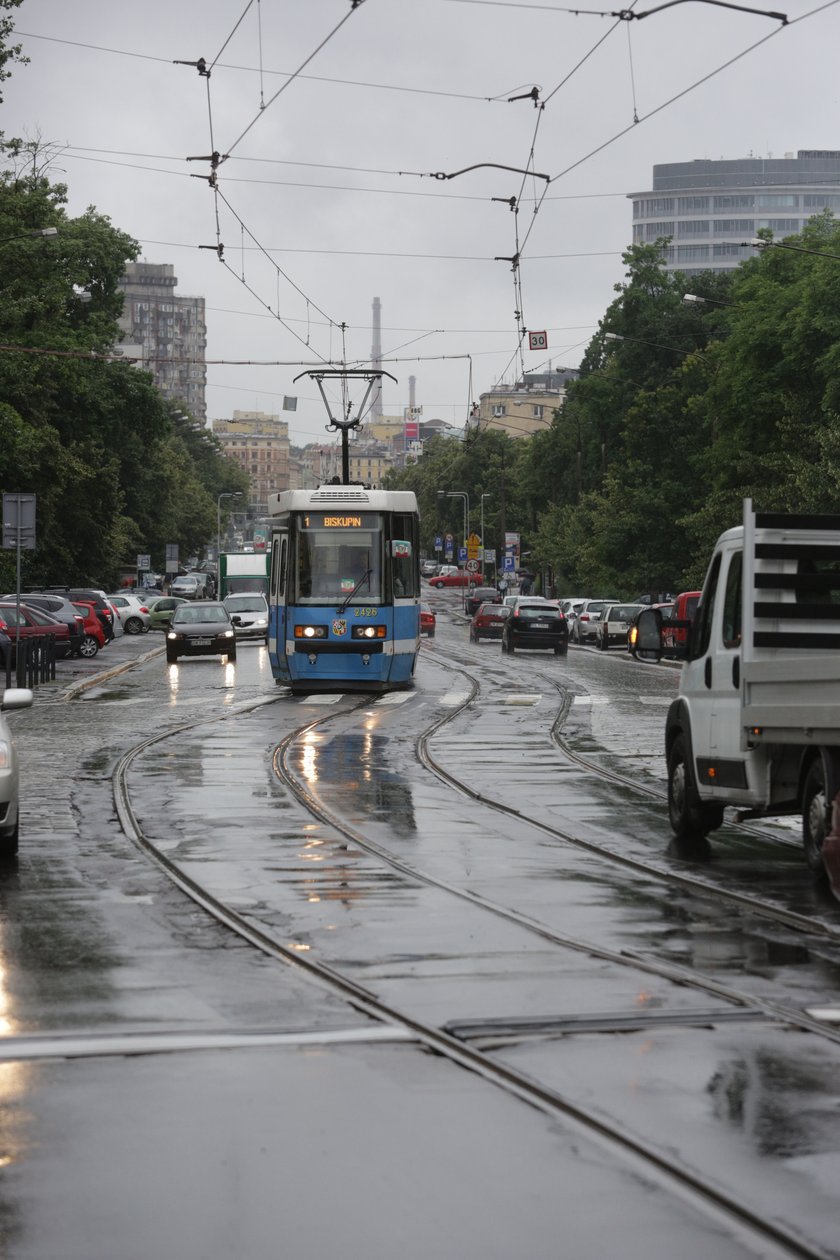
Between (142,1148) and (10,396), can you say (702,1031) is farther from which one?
(10,396)

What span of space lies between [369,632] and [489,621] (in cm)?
3457

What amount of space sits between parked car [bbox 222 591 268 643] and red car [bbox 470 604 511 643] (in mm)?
8811

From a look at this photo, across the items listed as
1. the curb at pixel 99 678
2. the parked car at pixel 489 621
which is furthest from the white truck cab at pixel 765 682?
the parked car at pixel 489 621

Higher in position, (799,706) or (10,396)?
(10,396)

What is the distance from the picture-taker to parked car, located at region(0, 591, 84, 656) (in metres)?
47.1

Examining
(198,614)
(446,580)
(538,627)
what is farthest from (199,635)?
(446,580)

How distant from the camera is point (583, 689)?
35875mm

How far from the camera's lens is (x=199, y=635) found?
4606cm

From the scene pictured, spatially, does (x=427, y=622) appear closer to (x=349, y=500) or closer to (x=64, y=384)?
(x=64, y=384)

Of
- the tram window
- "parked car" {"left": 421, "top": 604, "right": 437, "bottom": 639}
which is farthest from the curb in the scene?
"parked car" {"left": 421, "top": 604, "right": 437, "bottom": 639}

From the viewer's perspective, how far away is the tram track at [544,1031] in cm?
491

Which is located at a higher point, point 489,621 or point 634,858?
point 489,621

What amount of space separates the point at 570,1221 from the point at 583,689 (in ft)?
102

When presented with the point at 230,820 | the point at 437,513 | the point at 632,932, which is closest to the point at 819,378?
the point at 230,820
